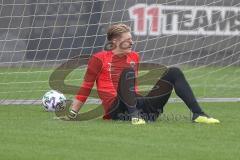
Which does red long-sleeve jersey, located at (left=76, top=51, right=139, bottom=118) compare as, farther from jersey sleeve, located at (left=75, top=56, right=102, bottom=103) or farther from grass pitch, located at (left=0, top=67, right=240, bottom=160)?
grass pitch, located at (left=0, top=67, right=240, bottom=160)

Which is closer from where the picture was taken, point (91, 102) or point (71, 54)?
point (91, 102)

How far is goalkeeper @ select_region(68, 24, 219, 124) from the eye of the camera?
8.95m

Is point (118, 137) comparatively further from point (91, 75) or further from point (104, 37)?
point (104, 37)

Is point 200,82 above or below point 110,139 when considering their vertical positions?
below

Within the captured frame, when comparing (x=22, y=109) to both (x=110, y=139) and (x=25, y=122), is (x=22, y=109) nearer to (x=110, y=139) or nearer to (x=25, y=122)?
(x=25, y=122)

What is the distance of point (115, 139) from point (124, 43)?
1666 mm

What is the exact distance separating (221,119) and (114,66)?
1.51m

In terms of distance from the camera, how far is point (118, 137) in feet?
26.0

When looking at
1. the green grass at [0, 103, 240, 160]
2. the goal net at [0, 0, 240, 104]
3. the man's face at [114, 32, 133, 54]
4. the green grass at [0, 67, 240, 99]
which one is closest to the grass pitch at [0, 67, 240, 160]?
the green grass at [0, 103, 240, 160]

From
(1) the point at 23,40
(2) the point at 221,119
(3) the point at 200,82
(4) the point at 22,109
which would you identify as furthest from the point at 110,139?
(3) the point at 200,82

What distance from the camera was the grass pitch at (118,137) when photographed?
22.7 feet

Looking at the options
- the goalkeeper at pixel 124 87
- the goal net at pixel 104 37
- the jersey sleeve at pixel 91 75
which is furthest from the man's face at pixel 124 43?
the goal net at pixel 104 37

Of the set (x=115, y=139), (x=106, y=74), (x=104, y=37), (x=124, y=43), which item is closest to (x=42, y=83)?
(x=104, y=37)

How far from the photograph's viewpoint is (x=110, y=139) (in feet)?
25.6
